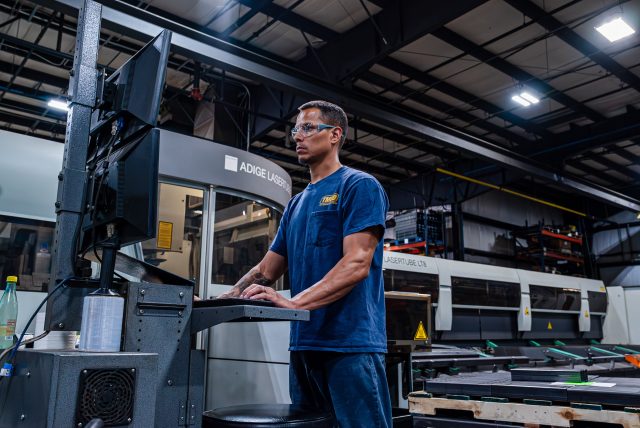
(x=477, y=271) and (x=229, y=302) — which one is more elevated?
(x=477, y=271)

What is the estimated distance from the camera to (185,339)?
1267 millimetres

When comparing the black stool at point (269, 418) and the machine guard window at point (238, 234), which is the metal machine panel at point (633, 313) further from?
the black stool at point (269, 418)

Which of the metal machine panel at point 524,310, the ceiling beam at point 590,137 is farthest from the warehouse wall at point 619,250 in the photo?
the metal machine panel at point 524,310

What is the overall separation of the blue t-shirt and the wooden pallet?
1180 mm

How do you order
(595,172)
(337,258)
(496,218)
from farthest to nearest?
(496,218)
(595,172)
(337,258)

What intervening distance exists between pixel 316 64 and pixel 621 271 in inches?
395

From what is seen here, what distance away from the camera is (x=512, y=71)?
688 cm

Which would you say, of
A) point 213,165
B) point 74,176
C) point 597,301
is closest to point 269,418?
point 74,176

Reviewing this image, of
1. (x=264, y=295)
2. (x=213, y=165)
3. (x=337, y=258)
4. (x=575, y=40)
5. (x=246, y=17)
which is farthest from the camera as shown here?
(x=575, y=40)

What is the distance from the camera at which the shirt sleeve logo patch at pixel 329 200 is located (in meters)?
1.59

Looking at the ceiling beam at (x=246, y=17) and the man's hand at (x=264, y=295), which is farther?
the ceiling beam at (x=246, y=17)

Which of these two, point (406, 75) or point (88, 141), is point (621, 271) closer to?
point (406, 75)

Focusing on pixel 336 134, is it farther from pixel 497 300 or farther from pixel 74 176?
pixel 497 300

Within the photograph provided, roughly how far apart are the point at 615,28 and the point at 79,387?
5.82 m
